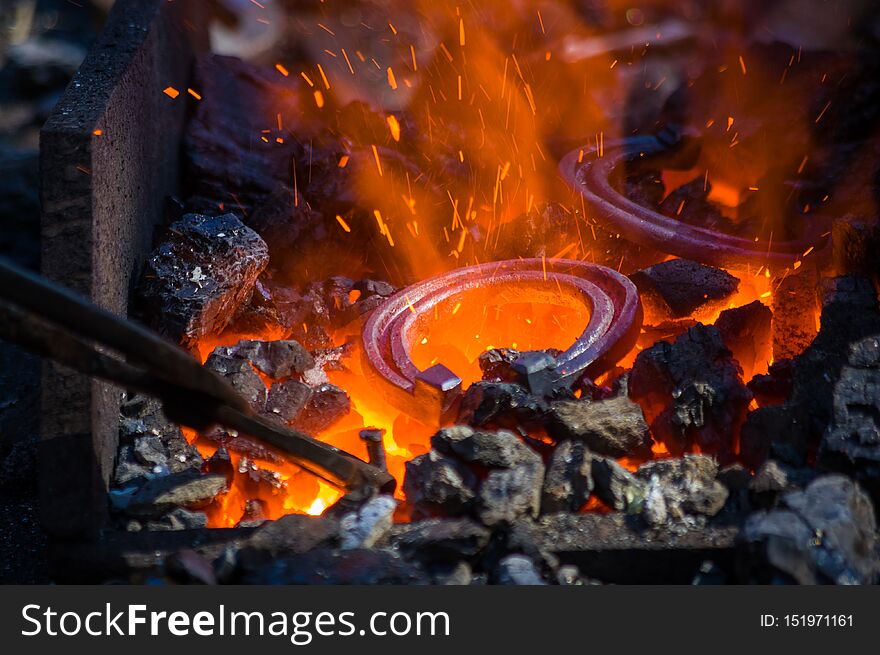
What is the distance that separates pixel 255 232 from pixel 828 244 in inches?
140

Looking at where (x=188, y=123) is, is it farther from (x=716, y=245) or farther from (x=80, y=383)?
(x=716, y=245)

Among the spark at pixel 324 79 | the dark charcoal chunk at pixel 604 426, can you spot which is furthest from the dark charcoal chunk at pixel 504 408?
the spark at pixel 324 79

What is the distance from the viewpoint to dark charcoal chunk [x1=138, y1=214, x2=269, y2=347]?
163 inches

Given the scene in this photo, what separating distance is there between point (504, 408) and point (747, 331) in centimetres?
164

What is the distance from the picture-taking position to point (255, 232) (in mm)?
4809

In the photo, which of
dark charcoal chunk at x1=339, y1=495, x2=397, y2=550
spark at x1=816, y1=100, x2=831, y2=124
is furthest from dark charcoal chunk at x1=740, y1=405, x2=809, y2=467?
spark at x1=816, y1=100, x2=831, y2=124

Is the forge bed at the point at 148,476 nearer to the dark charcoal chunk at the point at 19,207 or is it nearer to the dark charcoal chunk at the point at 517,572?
the dark charcoal chunk at the point at 517,572

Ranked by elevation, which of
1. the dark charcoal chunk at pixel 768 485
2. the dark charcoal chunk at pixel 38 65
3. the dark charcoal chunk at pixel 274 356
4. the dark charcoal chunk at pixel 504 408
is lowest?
the dark charcoal chunk at pixel 768 485

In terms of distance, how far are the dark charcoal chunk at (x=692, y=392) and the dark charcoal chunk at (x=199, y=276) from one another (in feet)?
7.63

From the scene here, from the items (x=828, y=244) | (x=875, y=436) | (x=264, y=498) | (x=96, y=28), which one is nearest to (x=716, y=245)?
(x=828, y=244)

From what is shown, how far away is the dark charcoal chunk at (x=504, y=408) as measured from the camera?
3.68m

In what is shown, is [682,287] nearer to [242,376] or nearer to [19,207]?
[242,376]

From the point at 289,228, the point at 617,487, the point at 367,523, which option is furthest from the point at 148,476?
the point at 289,228

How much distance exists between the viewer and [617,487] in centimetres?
316
